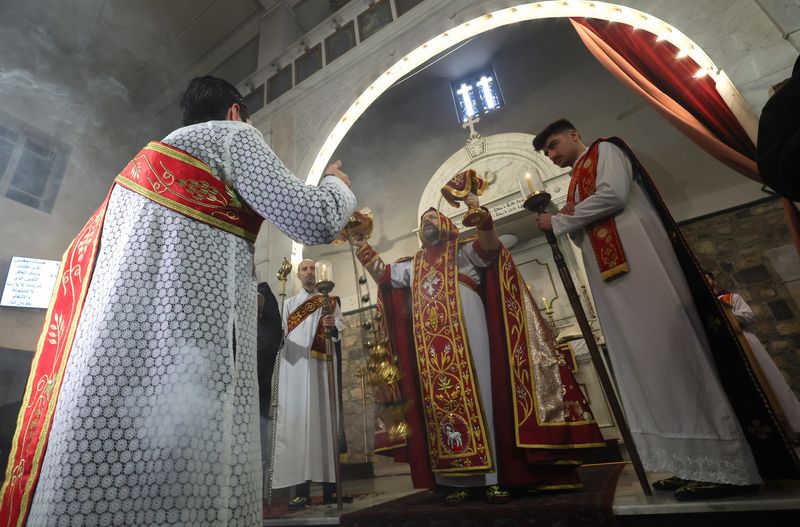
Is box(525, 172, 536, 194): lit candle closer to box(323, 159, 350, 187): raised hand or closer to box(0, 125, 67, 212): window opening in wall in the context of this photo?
box(323, 159, 350, 187): raised hand

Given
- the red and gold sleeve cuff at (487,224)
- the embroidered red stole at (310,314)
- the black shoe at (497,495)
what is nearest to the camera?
the black shoe at (497,495)

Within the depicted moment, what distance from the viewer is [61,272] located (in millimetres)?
1094

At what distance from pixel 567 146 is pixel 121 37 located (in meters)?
5.28

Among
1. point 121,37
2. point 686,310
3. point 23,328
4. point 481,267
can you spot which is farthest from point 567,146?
point 23,328

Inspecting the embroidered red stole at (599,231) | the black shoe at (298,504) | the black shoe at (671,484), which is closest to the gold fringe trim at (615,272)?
the embroidered red stole at (599,231)

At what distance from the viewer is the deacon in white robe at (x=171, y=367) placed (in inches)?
26.8

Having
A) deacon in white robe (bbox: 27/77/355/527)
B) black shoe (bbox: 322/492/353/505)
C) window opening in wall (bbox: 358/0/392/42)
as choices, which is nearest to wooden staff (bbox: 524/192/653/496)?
deacon in white robe (bbox: 27/77/355/527)

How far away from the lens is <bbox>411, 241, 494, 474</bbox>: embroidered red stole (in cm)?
203

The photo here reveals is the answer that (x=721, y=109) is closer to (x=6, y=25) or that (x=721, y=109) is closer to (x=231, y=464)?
(x=231, y=464)

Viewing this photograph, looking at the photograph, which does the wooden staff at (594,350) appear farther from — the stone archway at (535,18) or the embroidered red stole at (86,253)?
the embroidered red stole at (86,253)

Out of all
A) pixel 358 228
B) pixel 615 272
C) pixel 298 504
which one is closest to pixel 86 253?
pixel 358 228

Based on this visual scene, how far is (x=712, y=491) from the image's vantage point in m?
1.40

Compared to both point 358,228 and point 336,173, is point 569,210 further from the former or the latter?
A: point 336,173

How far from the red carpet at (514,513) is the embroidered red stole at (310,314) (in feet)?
5.40
